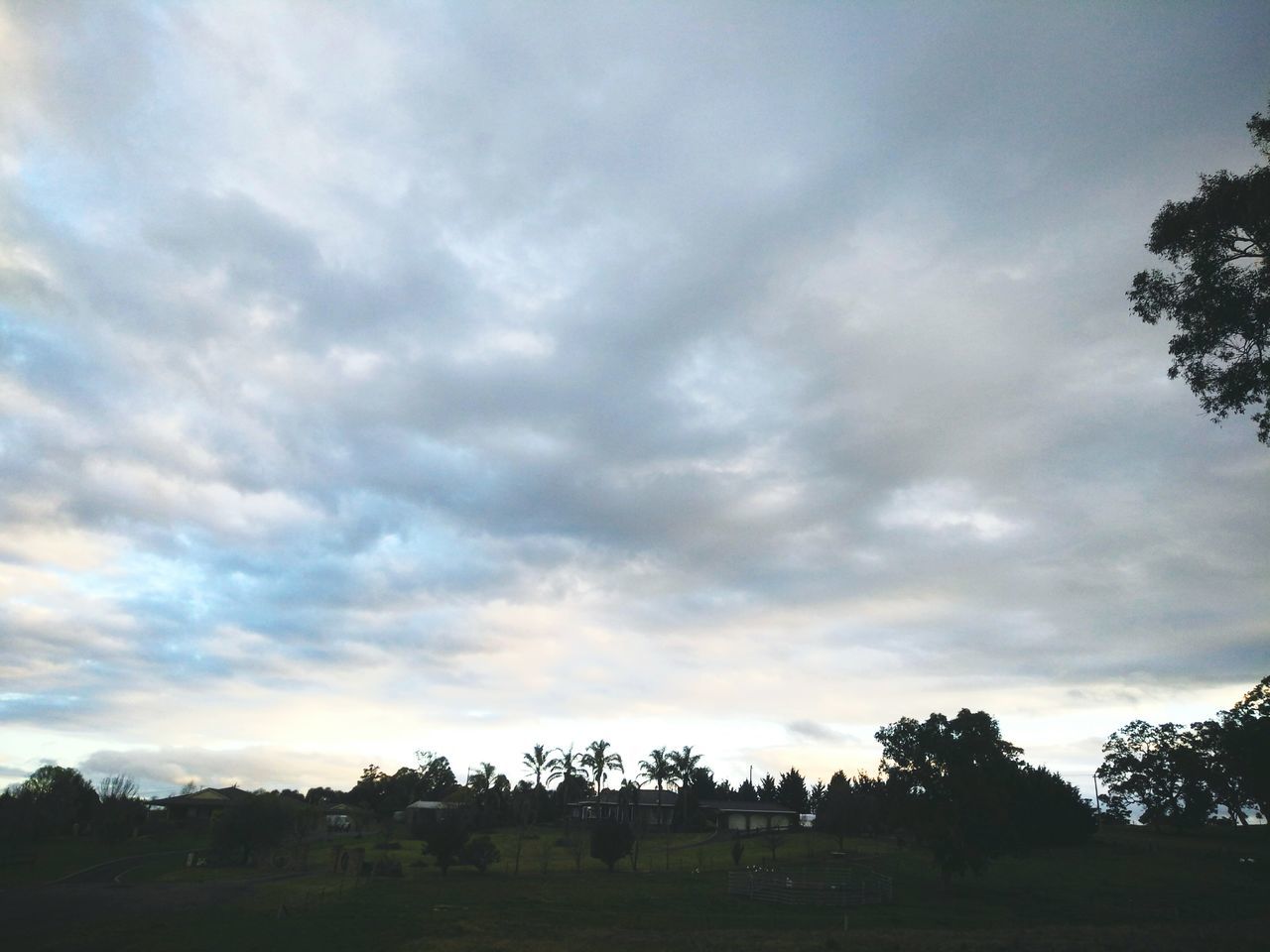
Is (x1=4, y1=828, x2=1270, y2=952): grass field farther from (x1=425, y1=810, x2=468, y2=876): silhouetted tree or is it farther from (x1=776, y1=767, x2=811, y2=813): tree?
(x1=776, y1=767, x2=811, y2=813): tree

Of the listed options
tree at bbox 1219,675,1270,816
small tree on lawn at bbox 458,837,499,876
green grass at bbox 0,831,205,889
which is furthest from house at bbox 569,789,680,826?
tree at bbox 1219,675,1270,816

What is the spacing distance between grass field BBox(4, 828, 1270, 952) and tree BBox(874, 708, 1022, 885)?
3.04 metres

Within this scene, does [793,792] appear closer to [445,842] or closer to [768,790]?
[768,790]

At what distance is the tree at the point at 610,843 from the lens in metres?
61.9

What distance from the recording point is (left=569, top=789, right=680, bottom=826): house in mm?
107675

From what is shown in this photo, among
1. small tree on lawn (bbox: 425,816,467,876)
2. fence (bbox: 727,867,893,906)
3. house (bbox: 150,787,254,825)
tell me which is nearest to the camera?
fence (bbox: 727,867,893,906)

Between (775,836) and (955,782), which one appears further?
(775,836)

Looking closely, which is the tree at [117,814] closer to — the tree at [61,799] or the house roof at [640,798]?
the tree at [61,799]

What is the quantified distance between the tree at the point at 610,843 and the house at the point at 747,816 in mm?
44860

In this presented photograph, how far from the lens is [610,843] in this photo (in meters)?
62.1

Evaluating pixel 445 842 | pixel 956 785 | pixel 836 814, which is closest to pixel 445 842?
pixel 445 842

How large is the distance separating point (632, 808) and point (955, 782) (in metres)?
67.5

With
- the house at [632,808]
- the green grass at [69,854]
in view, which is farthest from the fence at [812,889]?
the house at [632,808]

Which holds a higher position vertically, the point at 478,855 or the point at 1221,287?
→ the point at 1221,287
